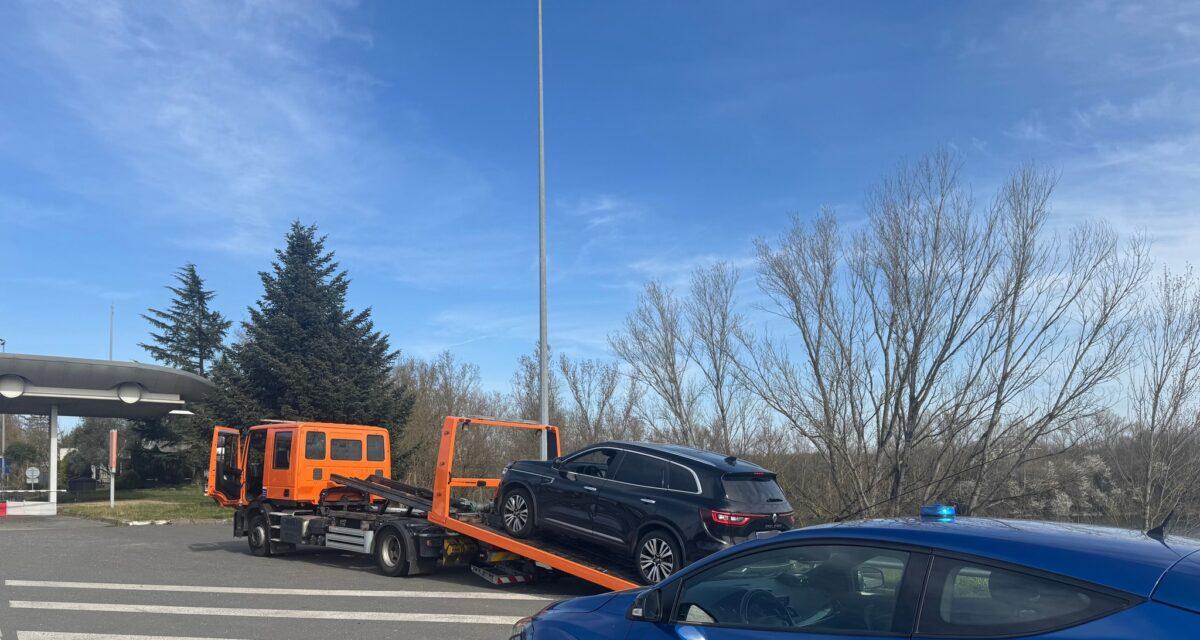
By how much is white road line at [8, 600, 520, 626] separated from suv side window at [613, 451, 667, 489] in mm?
2105

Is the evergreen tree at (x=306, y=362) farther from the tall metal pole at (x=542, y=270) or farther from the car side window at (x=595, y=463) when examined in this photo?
the car side window at (x=595, y=463)

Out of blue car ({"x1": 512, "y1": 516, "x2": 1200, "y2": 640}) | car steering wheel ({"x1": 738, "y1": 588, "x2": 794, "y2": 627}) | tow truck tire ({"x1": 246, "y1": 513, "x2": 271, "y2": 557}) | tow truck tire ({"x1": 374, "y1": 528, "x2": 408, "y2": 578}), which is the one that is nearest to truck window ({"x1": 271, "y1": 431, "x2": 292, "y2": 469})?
tow truck tire ({"x1": 246, "y1": 513, "x2": 271, "y2": 557})

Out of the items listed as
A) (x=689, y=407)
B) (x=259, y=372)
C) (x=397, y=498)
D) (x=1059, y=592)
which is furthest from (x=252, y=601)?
(x=259, y=372)

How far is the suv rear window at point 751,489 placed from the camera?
974 cm

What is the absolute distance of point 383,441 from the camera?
55.7ft

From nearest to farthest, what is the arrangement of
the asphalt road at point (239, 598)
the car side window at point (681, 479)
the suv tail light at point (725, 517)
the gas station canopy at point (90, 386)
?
1. the asphalt road at point (239, 598)
2. the suv tail light at point (725, 517)
3. the car side window at point (681, 479)
4. the gas station canopy at point (90, 386)

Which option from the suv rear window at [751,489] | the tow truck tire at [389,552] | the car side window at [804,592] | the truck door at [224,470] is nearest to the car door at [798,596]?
the car side window at [804,592]

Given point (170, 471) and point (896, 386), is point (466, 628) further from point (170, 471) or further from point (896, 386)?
point (170, 471)

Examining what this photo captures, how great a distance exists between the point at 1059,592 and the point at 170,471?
50569mm

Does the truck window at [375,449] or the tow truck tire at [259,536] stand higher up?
the truck window at [375,449]

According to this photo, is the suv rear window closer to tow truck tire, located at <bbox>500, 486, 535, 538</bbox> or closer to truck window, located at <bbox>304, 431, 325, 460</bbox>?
tow truck tire, located at <bbox>500, 486, 535, 538</bbox>

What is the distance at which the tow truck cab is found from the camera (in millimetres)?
15711

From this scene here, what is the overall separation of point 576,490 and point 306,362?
26408 millimetres

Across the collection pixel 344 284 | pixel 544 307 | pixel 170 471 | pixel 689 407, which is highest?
pixel 344 284
